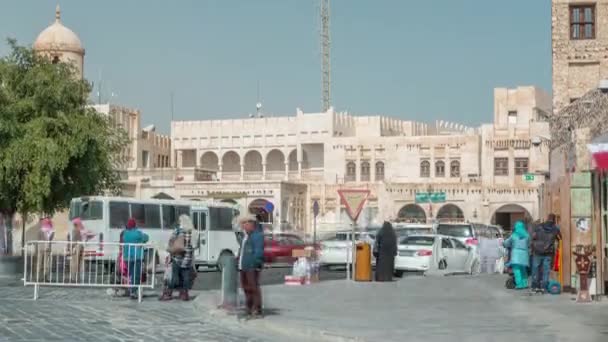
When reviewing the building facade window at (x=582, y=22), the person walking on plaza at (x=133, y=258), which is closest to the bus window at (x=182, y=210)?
the building facade window at (x=582, y=22)

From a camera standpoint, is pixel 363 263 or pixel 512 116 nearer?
pixel 363 263

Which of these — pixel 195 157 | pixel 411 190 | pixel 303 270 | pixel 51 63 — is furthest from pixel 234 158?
pixel 303 270

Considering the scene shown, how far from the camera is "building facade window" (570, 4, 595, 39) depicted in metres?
39.3

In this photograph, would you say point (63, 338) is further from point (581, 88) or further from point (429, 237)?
point (581, 88)

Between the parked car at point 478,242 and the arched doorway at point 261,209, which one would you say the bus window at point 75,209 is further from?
the arched doorway at point 261,209

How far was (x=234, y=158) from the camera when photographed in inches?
3723

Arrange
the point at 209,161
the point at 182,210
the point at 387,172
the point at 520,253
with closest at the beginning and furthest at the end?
the point at 520,253
the point at 182,210
the point at 387,172
the point at 209,161

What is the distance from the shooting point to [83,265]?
20.8 meters

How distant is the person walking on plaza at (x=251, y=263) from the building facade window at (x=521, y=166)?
5972cm

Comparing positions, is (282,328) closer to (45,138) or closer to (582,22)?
(45,138)

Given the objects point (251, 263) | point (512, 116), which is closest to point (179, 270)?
point (251, 263)

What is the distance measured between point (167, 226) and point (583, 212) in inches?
806

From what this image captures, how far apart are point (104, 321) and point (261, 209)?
59.4 metres

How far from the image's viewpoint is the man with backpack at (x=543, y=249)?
66.2 ft
